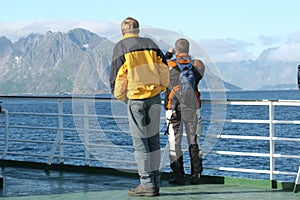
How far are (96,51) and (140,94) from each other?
606mm

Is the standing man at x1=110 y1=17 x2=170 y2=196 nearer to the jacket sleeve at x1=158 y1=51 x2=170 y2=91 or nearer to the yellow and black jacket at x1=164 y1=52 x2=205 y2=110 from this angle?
the jacket sleeve at x1=158 y1=51 x2=170 y2=91

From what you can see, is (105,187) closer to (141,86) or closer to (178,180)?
(178,180)

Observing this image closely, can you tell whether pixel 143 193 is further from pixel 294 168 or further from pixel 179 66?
pixel 294 168

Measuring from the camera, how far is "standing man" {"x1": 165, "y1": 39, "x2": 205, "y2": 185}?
714 cm

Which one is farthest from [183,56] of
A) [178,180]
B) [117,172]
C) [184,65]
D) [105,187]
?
A: [117,172]

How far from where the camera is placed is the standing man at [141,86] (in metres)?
6.44

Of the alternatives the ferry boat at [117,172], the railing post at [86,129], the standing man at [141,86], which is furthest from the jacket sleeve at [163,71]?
the railing post at [86,129]

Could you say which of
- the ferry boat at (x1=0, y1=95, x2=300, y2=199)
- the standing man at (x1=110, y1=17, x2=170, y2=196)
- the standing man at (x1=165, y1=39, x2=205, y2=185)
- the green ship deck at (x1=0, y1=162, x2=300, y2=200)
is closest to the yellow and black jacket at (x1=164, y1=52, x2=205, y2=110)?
the standing man at (x1=165, y1=39, x2=205, y2=185)

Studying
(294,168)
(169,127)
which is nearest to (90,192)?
(169,127)

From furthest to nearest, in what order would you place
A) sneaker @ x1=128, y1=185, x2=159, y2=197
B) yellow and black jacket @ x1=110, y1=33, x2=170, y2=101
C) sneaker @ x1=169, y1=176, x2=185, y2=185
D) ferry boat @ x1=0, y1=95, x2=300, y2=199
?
sneaker @ x1=169, y1=176, x2=185, y2=185 → ferry boat @ x1=0, y1=95, x2=300, y2=199 → sneaker @ x1=128, y1=185, x2=159, y2=197 → yellow and black jacket @ x1=110, y1=33, x2=170, y2=101

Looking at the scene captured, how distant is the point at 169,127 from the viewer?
24.3ft

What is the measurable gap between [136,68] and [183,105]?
3.30 ft

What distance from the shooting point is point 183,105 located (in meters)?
7.24

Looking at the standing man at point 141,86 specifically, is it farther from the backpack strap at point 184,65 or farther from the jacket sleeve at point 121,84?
the backpack strap at point 184,65
